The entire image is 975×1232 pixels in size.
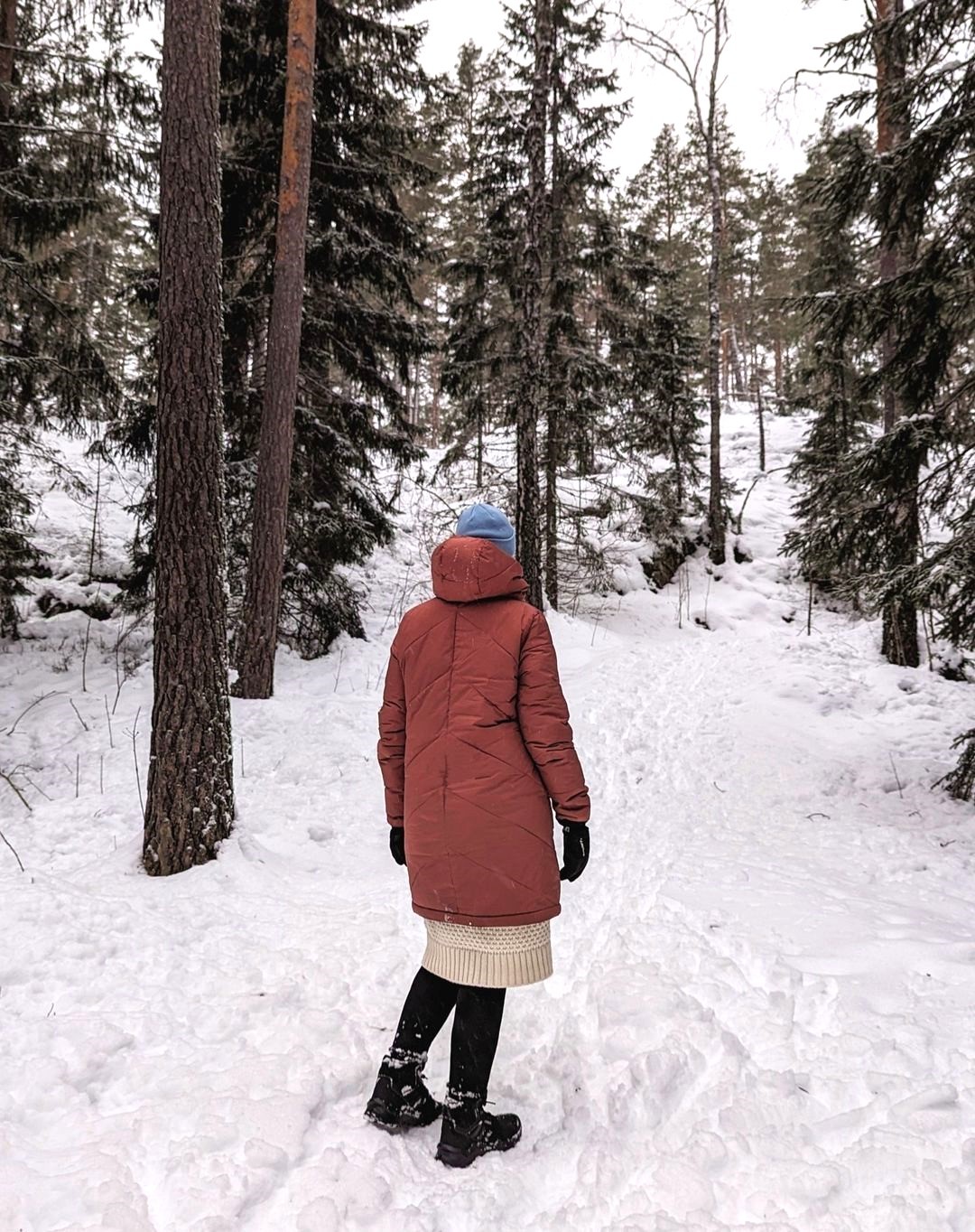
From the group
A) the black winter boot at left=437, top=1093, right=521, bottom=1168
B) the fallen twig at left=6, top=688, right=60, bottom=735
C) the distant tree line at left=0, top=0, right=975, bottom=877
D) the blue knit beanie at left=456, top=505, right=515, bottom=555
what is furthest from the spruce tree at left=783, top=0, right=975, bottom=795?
the fallen twig at left=6, top=688, right=60, bottom=735

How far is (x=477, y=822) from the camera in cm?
229

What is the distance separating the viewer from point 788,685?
31.1 ft

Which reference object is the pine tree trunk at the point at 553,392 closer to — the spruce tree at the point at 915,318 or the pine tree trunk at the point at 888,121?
the pine tree trunk at the point at 888,121

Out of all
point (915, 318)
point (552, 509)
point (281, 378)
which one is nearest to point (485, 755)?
point (915, 318)

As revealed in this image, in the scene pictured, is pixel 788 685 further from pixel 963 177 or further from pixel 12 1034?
pixel 12 1034

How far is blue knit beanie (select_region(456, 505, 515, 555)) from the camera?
253 cm

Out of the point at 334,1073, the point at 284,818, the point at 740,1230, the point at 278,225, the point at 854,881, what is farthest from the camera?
the point at 278,225

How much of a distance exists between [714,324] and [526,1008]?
18186 millimetres

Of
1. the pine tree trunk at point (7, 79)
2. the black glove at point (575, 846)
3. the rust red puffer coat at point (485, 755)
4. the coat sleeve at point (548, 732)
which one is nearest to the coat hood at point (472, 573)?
the rust red puffer coat at point (485, 755)

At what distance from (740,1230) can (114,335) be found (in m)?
11.2

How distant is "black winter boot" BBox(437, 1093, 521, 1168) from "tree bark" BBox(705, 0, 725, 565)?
1719 centimetres

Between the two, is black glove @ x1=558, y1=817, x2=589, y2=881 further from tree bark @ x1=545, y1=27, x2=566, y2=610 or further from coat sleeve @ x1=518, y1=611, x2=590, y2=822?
tree bark @ x1=545, y1=27, x2=566, y2=610

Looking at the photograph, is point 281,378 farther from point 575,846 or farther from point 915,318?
point 575,846

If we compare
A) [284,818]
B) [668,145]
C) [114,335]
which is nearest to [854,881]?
[284,818]
